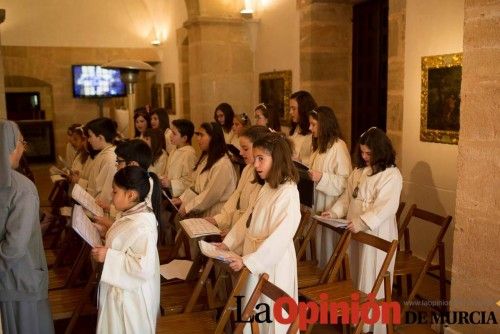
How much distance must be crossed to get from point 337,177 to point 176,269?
1496 mm

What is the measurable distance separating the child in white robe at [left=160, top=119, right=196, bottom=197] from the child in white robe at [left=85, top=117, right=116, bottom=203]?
2.16 feet

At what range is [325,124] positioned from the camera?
4.35 m

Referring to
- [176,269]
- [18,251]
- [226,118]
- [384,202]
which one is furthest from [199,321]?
[226,118]

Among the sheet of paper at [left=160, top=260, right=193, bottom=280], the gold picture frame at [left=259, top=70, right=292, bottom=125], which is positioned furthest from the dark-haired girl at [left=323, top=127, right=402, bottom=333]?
the gold picture frame at [left=259, top=70, right=292, bottom=125]

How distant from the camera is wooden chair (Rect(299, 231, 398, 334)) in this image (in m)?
3.16

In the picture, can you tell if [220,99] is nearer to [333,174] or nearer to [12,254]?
[333,174]

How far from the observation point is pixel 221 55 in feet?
27.3

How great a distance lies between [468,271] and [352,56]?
3.91m

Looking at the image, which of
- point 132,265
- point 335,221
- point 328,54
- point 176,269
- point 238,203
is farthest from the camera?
point 328,54

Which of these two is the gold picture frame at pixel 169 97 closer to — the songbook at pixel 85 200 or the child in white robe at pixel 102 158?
the child in white robe at pixel 102 158

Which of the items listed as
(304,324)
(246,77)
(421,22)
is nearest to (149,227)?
(304,324)

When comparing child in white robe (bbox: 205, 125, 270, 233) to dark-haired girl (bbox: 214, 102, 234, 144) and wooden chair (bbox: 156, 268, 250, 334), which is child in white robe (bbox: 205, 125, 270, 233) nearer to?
wooden chair (bbox: 156, 268, 250, 334)

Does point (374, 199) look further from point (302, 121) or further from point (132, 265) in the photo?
point (132, 265)

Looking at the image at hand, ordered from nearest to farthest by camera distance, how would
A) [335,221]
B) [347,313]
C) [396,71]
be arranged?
[347,313] < [335,221] < [396,71]
